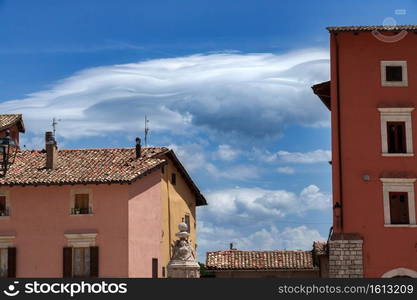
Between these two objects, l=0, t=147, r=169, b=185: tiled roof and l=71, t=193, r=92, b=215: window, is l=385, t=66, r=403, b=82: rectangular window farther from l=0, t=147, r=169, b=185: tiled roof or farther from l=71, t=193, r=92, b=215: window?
l=71, t=193, r=92, b=215: window

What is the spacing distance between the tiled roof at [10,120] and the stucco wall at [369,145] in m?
19.4

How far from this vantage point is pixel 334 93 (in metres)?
38.8

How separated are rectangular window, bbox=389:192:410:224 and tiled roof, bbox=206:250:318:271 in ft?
49.0

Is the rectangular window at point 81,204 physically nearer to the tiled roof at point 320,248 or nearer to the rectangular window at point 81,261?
the rectangular window at point 81,261

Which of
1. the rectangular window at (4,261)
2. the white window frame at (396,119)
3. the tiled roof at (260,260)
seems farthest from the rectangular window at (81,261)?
the white window frame at (396,119)

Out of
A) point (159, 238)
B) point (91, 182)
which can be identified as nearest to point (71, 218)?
point (91, 182)

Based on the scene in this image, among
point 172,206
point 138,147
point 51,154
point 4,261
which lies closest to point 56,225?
point 4,261

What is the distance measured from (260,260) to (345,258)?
636 inches

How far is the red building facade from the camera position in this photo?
37281mm

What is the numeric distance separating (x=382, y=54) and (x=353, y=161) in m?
4.88

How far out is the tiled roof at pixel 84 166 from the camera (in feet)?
140

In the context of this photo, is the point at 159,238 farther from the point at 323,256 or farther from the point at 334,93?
the point at 334,93

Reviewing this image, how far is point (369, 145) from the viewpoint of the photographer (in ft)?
126

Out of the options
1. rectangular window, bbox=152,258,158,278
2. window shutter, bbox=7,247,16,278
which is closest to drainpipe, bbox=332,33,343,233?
rectangular window, bbox=152,258,158,278
